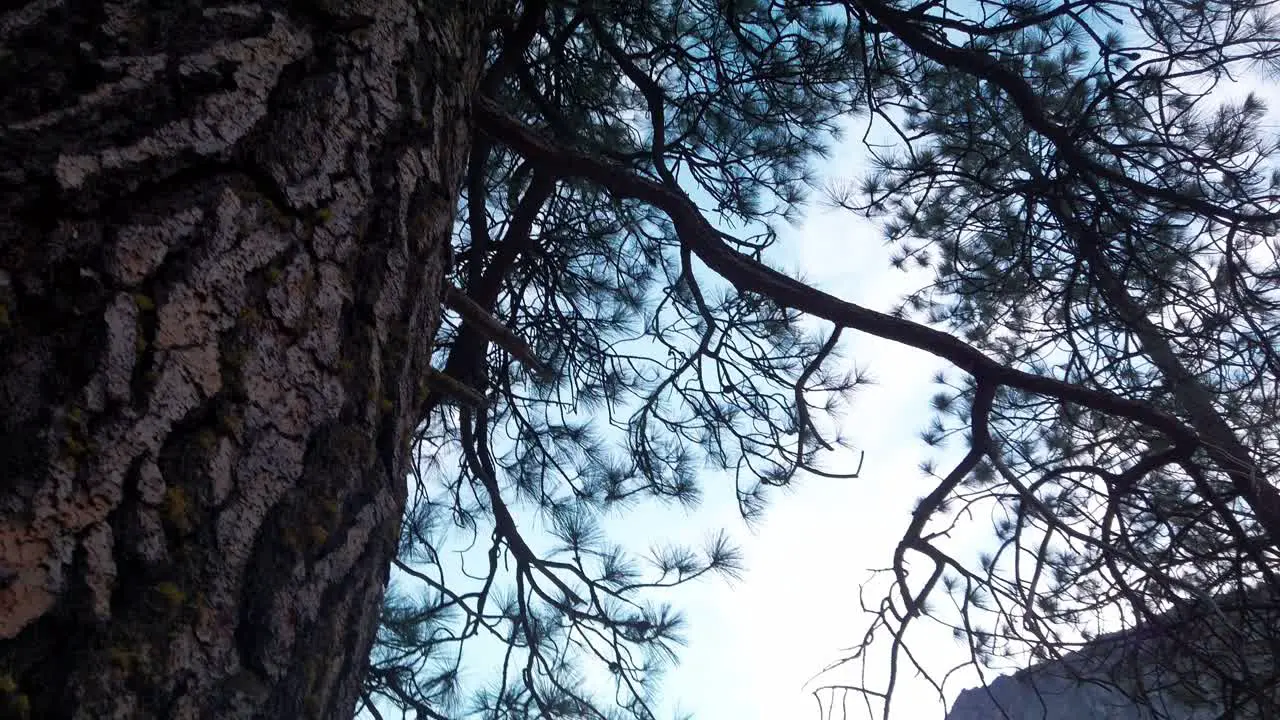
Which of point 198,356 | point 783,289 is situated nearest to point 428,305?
point 198,356

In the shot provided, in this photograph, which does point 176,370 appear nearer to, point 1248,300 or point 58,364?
point 58,364

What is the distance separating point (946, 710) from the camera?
5.58 feet

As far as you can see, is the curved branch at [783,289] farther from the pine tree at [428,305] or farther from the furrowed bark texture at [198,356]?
the furrowed bark texture at [198,356]

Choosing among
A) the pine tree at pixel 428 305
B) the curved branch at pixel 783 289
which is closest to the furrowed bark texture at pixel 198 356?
the pine tree at pixel 428 305

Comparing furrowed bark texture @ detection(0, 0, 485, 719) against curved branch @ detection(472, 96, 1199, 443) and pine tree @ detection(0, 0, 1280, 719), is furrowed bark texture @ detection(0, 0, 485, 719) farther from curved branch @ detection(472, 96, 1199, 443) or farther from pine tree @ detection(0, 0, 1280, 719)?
curved branch @ detection(472, 96, 1199, 443)

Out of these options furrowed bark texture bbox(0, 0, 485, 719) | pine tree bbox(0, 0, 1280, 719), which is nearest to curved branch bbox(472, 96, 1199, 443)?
pine tree bbox(0, 0, 1280, 719)

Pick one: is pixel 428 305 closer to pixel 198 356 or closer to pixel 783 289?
pixel 198 356

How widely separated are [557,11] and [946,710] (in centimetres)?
194

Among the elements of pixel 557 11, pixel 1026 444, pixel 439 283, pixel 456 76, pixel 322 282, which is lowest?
pixel 322 282

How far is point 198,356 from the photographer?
0.60 metres

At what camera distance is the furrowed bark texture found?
508mm

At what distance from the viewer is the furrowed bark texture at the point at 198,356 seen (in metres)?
0.51

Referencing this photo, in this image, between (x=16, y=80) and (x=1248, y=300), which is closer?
(x=16, y=80)

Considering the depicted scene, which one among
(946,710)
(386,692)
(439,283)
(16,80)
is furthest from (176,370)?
(386,692)
